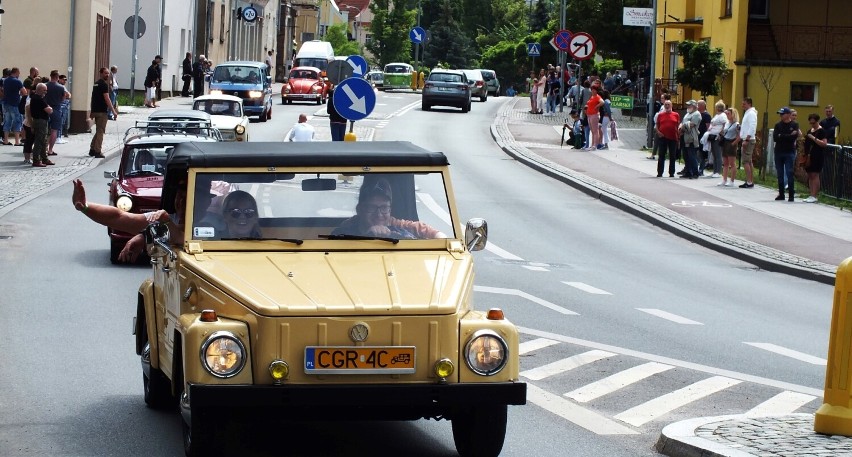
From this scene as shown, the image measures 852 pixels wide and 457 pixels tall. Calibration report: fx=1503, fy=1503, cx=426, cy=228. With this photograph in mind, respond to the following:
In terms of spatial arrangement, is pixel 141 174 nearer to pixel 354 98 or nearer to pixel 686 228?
pixel 354 98

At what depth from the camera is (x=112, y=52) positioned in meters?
59.1

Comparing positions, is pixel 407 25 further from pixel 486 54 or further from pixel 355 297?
pixel 355 297

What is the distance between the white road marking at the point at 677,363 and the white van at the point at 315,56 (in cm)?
5779

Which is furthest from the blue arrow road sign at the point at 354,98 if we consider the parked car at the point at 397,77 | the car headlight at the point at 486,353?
the parked car at the point at 397,77

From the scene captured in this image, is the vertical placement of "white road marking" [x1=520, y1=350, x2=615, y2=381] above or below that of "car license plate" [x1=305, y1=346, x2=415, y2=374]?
below

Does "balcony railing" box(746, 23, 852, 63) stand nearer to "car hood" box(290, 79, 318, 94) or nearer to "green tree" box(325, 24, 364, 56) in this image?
"car hood" box(290, 79, 318, 94)

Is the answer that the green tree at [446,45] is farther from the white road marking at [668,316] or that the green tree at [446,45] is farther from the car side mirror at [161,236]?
the car side mirror at [161,236]

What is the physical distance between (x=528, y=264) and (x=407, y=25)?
8799cm

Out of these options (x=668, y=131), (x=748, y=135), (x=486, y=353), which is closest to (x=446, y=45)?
(x=668, y=131)

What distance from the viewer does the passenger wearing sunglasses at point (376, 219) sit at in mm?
8508

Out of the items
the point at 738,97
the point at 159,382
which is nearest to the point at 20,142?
the point at 738,97

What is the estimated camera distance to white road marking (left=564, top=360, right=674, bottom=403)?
34.5 ft

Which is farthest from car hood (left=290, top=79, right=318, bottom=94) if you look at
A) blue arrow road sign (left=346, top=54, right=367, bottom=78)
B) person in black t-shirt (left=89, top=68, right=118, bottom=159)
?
blue arrow road sign (left=346, top=54, right=367, bottom=78)

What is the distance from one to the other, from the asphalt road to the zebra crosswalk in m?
0.02
